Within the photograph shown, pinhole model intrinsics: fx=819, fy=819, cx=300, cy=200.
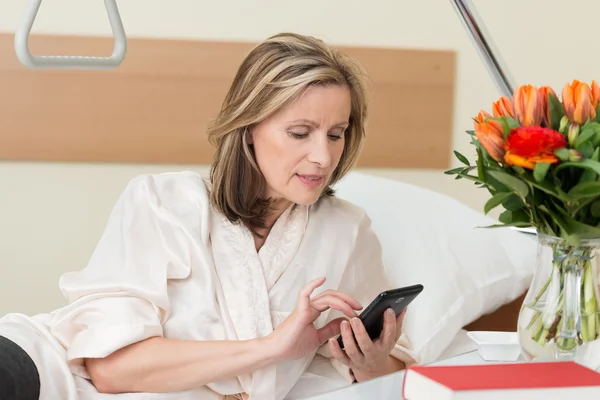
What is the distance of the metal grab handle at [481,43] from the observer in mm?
1371

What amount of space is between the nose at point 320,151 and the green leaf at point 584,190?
566 mm

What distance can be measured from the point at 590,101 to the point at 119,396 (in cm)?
93

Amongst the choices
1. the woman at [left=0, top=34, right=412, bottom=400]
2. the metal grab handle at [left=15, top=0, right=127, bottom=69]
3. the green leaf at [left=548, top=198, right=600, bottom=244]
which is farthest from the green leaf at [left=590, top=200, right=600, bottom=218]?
the metal grab handle at [left=15, top=0, right=127, bottom=69]

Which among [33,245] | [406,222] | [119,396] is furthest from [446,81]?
[119,396]

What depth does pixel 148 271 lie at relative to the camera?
59.3 inches

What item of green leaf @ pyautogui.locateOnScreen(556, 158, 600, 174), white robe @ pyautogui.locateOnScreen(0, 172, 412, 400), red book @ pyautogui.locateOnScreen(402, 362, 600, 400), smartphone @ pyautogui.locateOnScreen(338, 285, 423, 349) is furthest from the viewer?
white robe @ pyautogui.locateOnScreen(0, 172, 412, 400)

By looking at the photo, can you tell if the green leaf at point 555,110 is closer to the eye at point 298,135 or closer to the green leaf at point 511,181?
the green leaf at point 511,181

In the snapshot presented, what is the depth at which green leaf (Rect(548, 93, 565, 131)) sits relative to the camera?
108 centimetres

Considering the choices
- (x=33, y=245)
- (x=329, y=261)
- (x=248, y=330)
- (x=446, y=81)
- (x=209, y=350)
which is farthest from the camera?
(x=446, y=81)

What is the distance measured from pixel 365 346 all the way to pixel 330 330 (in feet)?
0.55

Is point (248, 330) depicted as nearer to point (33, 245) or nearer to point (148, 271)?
point (148, 271)

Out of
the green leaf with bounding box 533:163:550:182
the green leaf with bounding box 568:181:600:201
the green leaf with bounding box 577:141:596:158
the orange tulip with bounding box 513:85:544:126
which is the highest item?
the orange tulip with bounding box 513:85:544:126

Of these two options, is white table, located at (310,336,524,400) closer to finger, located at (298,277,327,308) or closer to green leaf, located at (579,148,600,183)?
finger, located at (298,277,327,308)

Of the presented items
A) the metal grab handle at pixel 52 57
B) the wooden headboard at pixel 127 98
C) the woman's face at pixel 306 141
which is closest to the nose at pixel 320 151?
the woman's face at pixel 306 141
